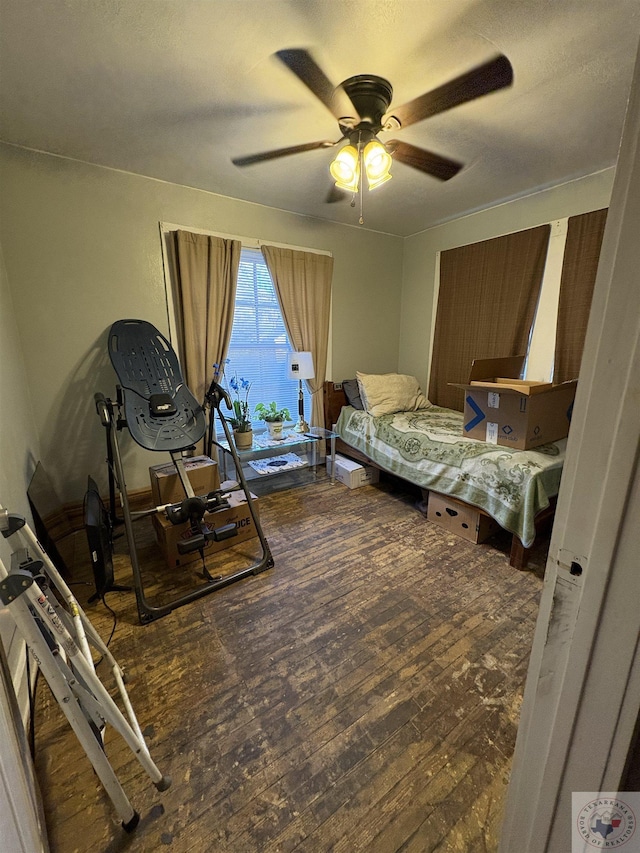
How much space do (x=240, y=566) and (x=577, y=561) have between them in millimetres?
1922

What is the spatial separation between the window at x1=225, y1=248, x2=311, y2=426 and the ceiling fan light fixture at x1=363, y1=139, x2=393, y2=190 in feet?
4.77

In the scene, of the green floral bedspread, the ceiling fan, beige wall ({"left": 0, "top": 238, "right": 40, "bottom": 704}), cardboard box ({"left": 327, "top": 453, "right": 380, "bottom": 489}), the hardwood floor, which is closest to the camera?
the hardwood floor

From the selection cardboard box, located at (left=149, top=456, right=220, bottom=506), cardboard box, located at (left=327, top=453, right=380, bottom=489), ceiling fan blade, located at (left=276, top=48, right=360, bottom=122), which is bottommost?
cardboard box, located at (left=327, top=453, right=380, bottom=489)

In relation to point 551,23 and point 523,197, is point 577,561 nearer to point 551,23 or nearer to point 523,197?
point 551,23

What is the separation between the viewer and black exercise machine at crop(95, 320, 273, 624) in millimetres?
1802

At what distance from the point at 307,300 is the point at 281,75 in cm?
176

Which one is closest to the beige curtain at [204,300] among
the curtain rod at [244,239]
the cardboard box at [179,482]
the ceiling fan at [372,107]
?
the curtain rod at [244,239]

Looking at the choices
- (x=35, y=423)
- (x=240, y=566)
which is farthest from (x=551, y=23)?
(x=35, y=423)

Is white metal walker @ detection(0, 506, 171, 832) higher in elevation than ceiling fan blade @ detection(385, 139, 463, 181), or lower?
lower

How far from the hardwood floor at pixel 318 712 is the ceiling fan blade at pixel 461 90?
232 centimetres

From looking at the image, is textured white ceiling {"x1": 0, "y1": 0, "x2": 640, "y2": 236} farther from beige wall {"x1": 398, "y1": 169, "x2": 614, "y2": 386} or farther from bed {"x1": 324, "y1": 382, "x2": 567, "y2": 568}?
bed {"x1": 324, "y1": 382, "x2": 567, "y2": 568}

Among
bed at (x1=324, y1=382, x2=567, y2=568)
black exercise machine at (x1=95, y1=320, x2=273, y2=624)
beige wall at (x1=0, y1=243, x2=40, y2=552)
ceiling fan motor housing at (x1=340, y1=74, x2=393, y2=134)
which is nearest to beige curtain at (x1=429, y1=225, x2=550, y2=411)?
bed at (x1=324, y1=382, x2=567, y2=568)

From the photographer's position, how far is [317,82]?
1.45m

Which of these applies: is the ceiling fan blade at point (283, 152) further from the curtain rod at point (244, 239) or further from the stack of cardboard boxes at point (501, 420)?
the stack of cardboard boxes at point (501, 420)
